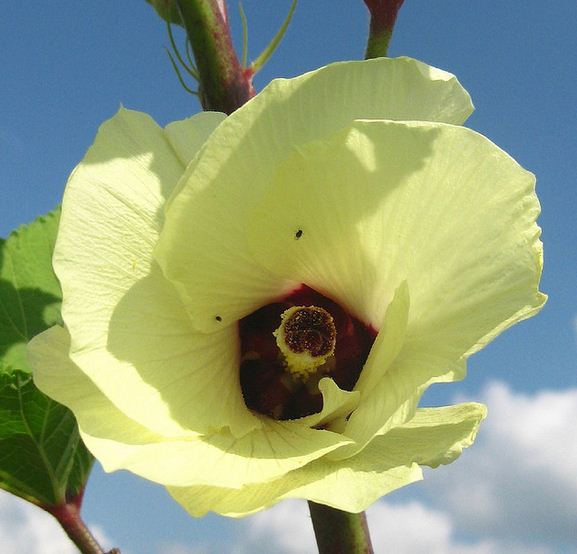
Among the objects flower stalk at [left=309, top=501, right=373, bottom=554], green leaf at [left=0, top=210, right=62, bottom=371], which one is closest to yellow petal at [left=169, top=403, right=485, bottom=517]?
flower stalk at [left=309, top=501, right=373, bottom=554]

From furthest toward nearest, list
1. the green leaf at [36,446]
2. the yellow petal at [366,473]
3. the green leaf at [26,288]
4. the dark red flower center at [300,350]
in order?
the green leaf at [26,288] < the dark red flower center at [300,350] < the green leaf at [36,446] < the yellow petal at [366,473]

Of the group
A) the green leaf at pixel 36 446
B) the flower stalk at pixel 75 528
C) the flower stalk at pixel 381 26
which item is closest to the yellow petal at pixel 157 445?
the green leaf at pixel 36 446

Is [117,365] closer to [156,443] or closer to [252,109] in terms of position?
[156,443]

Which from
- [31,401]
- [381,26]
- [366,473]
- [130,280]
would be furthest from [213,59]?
[366,473]

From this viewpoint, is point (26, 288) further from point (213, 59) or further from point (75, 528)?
point (213, 59)

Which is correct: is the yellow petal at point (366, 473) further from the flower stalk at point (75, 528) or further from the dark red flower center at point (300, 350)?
the flower stalk at point (75, 528)

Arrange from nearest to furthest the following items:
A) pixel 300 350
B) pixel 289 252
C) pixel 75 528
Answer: pixel 289 252 < pixel 300 350 < pixel 75 528

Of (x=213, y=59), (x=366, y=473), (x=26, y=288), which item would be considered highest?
(x=213, y=59)
